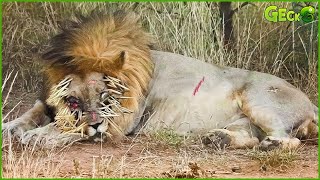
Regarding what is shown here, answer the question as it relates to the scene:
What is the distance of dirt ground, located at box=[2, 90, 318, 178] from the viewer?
520 cm

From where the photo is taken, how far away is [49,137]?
6066 mm

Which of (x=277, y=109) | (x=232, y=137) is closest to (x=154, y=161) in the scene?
(x=232, y=137)

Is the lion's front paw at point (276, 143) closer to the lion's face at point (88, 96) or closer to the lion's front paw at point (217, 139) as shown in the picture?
the lion's front paw at point (217, 139)

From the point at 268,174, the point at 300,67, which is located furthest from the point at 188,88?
the point at 300,67

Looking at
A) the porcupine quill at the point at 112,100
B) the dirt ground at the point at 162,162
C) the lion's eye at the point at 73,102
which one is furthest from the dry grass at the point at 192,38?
the dirt ground at the point at 162,162

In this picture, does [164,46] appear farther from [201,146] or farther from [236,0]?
[201,146]

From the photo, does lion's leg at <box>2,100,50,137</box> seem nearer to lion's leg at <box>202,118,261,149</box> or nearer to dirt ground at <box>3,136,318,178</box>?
dirt ground at <box>3,136,318,178</box>

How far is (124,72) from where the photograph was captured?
6320 mm

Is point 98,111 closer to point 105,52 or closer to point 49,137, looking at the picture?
point 49,137

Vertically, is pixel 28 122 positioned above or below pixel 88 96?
below

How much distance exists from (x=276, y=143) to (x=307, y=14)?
90.9 inches

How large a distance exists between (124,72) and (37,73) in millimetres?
1994

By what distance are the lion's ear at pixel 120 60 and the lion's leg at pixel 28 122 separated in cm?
76

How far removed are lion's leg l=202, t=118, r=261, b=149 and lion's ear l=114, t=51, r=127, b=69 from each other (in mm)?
804
